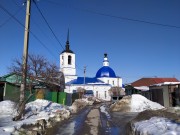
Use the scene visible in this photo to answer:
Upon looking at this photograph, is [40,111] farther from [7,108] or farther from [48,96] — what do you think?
[48,96]

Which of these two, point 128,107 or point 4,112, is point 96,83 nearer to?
point 128,107

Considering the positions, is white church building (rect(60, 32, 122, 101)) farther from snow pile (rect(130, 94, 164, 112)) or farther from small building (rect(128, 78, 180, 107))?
snow pile (rect(130, 94, 164, 112))

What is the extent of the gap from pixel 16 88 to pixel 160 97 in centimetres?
1797

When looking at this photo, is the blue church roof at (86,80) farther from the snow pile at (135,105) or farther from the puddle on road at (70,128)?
the puddle on road at (70,128)

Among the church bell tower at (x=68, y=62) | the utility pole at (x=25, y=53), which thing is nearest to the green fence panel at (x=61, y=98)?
the utility pole at (x=25, y=53)

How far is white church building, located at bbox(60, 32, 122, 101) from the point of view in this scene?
3457 inches

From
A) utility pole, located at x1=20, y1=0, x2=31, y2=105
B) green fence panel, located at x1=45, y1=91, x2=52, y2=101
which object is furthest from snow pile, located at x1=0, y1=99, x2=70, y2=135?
green fence panel, located at x1=45, y1=91, x2=52, y2=101

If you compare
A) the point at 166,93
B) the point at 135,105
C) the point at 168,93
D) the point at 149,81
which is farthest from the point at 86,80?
the point at 168,93

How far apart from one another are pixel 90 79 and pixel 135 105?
63.9 metres

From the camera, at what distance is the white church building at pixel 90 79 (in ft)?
288

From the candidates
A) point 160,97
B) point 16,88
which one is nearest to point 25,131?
point 16,88

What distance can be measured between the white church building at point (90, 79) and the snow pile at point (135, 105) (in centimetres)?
4755

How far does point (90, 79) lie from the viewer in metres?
95.8

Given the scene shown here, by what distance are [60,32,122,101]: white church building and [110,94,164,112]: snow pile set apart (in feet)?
156
